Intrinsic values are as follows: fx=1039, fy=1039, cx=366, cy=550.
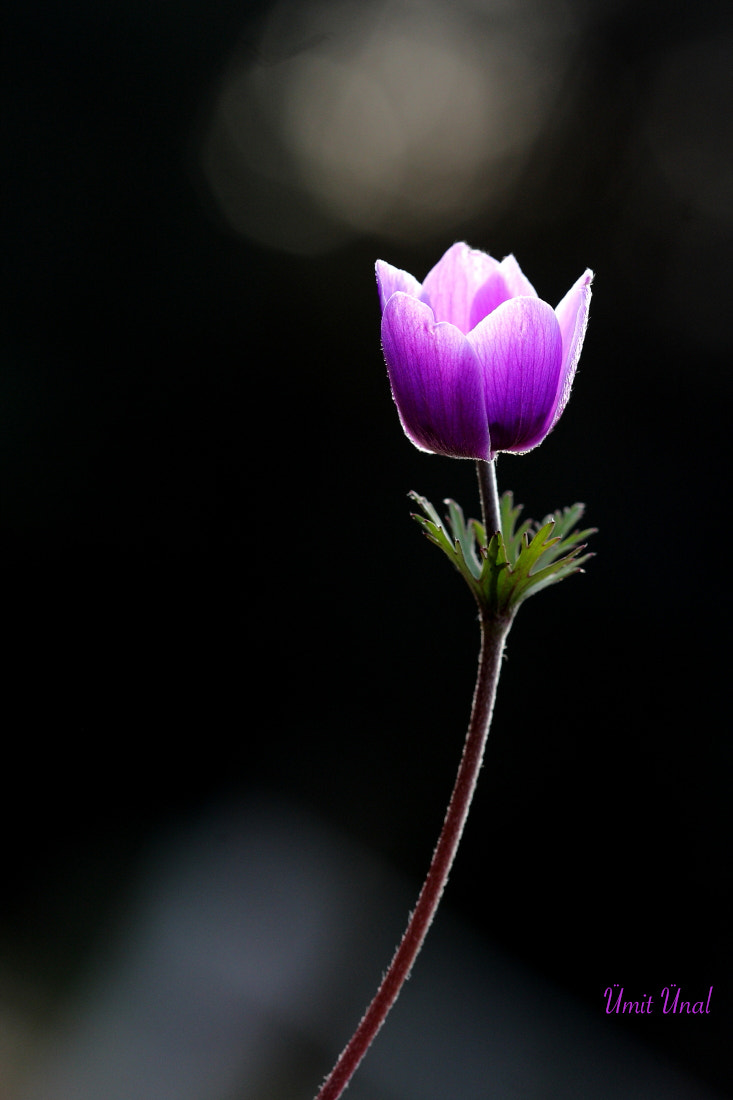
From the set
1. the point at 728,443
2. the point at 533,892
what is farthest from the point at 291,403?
the point at 533,892

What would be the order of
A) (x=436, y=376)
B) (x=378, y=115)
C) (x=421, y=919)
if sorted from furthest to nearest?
(x=378, y=115) → (x=436, y=376) → (x=421, y=919)

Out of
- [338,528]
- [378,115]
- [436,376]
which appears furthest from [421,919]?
[378,115]

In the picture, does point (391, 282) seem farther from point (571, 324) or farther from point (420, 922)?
point (420, 922)

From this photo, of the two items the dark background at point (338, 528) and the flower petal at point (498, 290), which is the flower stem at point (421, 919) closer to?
the flower petal at point (498, 290)

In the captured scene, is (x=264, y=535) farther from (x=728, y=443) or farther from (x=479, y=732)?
(x=479, y=732)

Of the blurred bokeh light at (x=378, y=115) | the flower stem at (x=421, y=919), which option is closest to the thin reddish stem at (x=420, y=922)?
the flower stem at (x=421, y=919)

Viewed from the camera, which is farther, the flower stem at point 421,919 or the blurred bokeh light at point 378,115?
the blurred bokeh light at point 378,115
